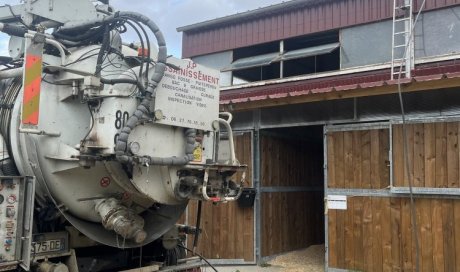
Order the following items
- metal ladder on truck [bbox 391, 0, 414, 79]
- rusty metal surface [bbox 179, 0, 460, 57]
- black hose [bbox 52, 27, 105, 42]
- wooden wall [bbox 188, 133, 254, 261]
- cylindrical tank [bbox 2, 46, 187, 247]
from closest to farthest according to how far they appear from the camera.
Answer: cylindrical tank [bbox 2, 46, 187, 247] < black hose [bbox 52, 27, 105, 42] < wooden wall [bbox 188, 133, 254, 261] < metal ladder on truck [bbox 391, 0, 414, 79] < rusty metal surface [bbox 179, 0, 460, 57]

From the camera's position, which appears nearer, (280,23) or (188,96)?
(188,96)

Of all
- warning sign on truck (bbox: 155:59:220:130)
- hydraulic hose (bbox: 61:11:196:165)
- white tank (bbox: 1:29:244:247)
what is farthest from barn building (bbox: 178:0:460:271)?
hydraulic hose (bbox: 61:11:196:165)

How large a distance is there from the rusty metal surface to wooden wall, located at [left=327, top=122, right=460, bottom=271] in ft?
11.9

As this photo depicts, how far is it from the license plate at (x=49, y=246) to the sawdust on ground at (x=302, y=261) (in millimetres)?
4755

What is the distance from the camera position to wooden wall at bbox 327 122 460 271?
6445 mm

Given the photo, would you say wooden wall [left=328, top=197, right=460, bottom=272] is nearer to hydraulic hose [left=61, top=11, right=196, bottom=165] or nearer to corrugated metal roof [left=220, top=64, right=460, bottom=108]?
corrugated metal roof [left=220, top=64, right=460, bottom=108]

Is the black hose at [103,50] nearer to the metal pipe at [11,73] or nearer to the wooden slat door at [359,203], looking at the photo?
the metal pipe at [11,73]

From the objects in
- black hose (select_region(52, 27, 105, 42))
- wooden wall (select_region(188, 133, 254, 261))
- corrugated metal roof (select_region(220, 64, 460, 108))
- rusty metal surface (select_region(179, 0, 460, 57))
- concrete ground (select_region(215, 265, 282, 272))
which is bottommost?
concrete ground (select_region(215, 265, 282, 272))

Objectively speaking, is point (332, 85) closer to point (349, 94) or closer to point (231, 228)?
point (349, 94)

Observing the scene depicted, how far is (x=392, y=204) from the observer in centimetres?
689

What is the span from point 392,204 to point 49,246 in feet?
15.8

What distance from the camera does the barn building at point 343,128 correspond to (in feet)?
21.5

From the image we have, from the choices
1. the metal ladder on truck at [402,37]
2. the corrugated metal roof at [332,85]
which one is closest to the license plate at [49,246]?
the corrugated metal roof at [332,85]

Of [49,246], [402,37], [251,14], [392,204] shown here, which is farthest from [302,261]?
[251,14]
